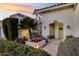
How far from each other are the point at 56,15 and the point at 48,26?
9.8 inches

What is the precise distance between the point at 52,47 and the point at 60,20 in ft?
1.64

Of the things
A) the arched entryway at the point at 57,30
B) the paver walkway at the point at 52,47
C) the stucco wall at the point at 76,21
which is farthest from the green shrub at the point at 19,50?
the stucco wall at the point at 76,21

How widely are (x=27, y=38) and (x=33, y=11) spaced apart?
0.51 meters

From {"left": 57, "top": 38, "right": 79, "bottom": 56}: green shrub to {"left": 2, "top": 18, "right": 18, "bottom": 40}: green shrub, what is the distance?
84 cm


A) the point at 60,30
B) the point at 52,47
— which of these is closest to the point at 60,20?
the point at 60,30

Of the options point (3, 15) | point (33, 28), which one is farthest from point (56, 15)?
point (3, 15)

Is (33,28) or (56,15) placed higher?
(56,15)

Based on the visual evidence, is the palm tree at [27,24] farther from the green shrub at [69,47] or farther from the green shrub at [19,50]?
the green shrub at [69,47]

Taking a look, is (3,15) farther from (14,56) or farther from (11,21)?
(14,56)

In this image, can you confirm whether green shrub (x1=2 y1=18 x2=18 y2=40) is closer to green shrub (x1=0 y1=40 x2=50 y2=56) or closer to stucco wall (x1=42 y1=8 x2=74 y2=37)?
green shrub (x1=0 y1=40 x2=50 y2=56)

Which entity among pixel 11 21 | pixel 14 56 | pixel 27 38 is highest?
pixel 11 21

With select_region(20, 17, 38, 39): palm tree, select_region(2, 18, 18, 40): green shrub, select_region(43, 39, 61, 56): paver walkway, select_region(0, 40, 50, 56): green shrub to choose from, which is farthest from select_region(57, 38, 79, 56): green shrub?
select_region(2, 18, 18, 40): green shrub

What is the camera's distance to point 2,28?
341 centimetres

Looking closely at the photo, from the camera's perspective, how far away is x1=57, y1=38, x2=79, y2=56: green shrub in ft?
10.4
